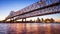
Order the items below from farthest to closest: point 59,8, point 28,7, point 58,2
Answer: point 28,7 → point 59,8 → point 58,2

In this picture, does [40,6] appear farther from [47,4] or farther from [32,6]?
[32,6]

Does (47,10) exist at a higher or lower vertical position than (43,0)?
lower

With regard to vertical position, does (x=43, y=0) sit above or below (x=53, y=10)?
above

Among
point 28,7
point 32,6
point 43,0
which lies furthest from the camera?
point 28,7

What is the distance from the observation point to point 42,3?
1541 cm

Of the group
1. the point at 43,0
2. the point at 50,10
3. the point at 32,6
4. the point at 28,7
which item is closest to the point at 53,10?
the point at 50,10

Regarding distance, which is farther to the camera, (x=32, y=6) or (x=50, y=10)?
(x=32, y=6)

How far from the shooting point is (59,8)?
14.3 metres

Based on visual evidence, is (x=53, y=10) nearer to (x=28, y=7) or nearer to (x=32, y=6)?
(x=32, y=6)

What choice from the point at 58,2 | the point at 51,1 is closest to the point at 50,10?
the point at 51,1

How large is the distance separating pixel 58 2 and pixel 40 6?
409 centimetres

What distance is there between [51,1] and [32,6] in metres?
5.91

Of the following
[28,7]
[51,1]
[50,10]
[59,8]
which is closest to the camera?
[51,1]

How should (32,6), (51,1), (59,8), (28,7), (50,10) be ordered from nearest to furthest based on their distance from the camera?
(51,1)
(59,8)
(50,10)
(32,6)
(28,7)
